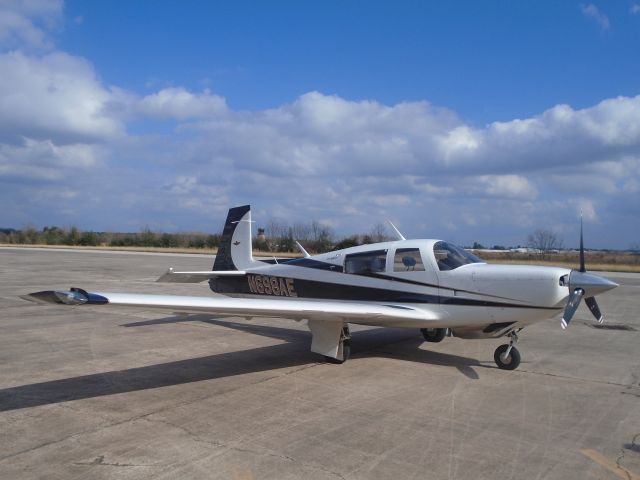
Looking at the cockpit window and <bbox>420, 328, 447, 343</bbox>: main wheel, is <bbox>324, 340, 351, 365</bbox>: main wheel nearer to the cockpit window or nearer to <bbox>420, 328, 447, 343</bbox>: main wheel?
the cockpit window

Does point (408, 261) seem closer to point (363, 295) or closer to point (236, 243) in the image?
point (363, 295)

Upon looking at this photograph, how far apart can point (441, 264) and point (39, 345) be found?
7.16m

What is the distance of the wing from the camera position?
17.2ft

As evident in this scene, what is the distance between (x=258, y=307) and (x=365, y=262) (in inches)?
96.3

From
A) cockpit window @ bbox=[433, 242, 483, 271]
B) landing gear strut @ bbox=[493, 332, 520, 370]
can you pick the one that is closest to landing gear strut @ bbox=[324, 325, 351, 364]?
cockpit window @ bbox=[433, 242, 483, 271]

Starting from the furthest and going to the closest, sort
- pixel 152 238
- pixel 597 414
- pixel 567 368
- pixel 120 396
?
pixel 152 238 < pixel 567 368 < pixel 120 396 < pixel 597 414

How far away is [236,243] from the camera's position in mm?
11719

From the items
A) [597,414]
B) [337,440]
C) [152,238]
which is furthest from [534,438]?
[152,238]

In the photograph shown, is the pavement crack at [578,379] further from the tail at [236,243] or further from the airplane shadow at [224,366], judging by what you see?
the tail at [236,243]

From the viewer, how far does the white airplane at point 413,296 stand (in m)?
7.10

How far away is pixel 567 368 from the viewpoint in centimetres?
815

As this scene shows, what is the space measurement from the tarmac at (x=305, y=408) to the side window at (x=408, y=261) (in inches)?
59.4

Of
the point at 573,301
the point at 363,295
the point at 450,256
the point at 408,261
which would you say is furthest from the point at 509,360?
the point at 363,295

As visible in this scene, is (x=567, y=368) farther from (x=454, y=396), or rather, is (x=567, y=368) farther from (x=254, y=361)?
(x=254, y=361)
